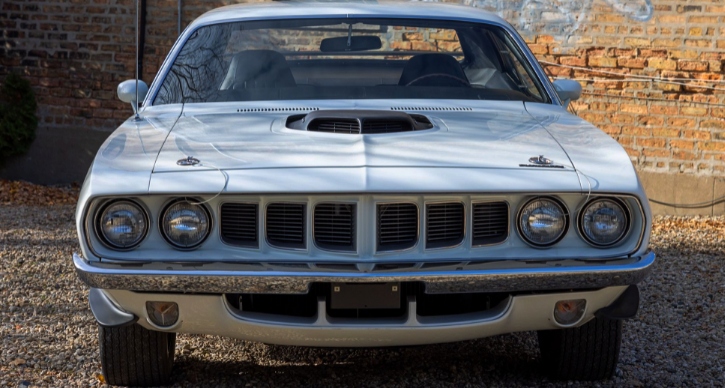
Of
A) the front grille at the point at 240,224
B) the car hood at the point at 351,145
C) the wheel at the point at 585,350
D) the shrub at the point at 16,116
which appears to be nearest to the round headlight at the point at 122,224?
the car hood at the point at 351,145

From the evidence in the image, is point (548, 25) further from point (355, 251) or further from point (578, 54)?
→ point (355, 251)

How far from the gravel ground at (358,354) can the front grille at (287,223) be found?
0.80 metres

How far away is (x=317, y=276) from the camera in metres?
3.17

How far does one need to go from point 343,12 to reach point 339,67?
38 cm

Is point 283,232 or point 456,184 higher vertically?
point 456,184

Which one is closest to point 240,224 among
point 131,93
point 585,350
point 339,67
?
point 585,350

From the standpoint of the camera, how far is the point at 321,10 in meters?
4.86

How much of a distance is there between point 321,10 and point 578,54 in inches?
162

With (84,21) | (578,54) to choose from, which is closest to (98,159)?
(578,54)

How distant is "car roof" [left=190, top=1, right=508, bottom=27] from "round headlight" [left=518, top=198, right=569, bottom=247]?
175 centimetres

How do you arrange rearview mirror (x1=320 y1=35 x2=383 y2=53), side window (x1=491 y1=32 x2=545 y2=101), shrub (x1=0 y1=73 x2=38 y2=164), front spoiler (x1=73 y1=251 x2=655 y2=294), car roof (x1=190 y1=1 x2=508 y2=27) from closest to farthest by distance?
front spoiler (x1=73 y1=251 x2=655 y2=294), side window (x1=491 y1=32 x2=545 y2=101), car roof (x1=190 y1=1 x2=508 y2=27), rearview mirror (x1=320 y1=35 x2=383 y2=53), shrub (x1=0 y1=73 x2=38 y2=164)

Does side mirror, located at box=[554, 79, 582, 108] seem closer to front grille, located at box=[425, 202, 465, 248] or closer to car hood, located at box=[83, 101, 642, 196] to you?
car hood, located at box=[83, 101, 642, 196]

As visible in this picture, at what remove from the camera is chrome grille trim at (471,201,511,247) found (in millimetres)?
Answer: 3318

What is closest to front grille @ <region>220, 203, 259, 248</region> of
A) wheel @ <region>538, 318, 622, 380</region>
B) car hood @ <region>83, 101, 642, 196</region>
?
car hood @ <region>83, 101, 642, 196</region>
